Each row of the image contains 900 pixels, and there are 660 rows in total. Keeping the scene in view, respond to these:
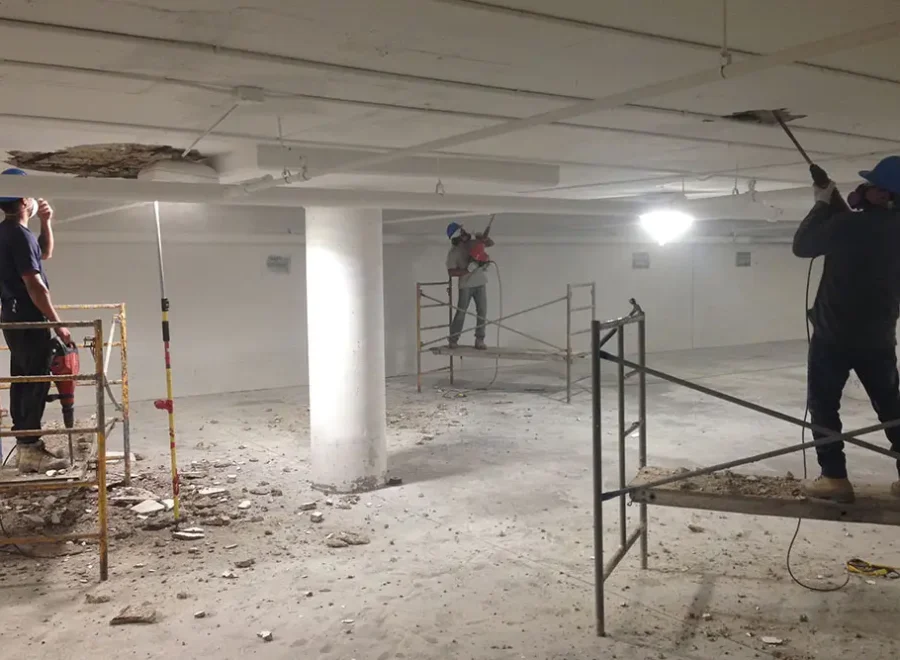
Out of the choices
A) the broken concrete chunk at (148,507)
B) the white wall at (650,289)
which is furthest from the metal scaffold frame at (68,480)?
the white wall at (650,289)

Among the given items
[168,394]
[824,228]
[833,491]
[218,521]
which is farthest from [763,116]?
[218,521]

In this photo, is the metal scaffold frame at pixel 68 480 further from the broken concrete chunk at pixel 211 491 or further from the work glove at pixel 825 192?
the work glove at pixel 825 192

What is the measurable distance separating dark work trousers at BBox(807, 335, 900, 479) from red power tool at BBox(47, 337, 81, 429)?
3.64 m

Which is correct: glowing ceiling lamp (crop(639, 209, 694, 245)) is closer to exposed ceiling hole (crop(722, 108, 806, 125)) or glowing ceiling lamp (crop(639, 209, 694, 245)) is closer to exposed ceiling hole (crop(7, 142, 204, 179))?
exposed ceiling hole (crop(722, 108, 806, 125))

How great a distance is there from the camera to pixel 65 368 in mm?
4258

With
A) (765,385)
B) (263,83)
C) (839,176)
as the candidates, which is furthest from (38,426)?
(765,385)

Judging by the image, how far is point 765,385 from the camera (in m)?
8.23

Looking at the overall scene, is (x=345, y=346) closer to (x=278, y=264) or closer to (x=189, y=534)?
Answer: (x=189, y=534)

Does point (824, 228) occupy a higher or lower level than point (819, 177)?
lower

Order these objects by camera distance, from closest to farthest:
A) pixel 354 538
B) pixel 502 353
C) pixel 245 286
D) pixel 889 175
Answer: pixel 889 175 → pixel 354 538 → pixel 502 353 → pixel 245 286

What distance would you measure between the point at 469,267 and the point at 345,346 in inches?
159

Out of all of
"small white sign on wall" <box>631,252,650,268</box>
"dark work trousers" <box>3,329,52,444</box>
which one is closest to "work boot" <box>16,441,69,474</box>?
"dark work trousers" <box>3,329,52,444</box>

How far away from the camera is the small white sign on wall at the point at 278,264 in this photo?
852cm

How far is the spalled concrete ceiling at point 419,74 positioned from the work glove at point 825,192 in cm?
36
